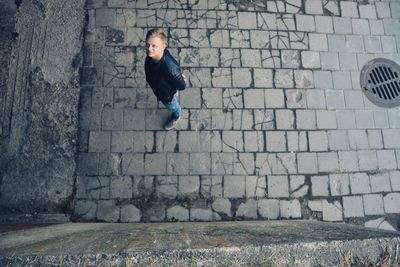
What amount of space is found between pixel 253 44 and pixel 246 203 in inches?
112

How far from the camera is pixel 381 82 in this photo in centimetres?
636

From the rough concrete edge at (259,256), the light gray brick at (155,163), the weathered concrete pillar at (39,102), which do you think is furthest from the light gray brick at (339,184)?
the weathered concrete pillar at (39,102)

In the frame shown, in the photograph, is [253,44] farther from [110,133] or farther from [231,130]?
[110,133]

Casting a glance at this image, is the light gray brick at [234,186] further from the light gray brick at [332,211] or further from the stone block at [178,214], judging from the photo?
the light gray brick at [332,211]

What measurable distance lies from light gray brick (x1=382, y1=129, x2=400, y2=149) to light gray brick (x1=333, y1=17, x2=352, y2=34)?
6.61 ft

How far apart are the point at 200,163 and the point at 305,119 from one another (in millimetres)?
2032

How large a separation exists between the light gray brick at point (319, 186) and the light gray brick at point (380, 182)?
2.71 feet

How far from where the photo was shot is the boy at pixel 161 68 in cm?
413

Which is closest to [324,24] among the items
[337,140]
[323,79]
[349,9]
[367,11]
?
[349,9]

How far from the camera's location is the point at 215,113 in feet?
19.0

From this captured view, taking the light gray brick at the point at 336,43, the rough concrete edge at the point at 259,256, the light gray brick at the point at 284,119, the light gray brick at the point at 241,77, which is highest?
the light gray brick at the point at 336,43

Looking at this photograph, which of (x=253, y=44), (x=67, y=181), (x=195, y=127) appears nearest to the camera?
(x=67, y=181)

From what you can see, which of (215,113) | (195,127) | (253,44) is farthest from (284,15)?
(195,127)

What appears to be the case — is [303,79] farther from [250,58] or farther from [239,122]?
[239,122]
